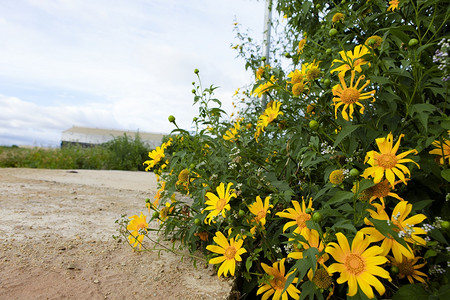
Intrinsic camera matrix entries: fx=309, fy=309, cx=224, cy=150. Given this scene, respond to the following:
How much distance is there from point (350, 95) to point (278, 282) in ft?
2.28

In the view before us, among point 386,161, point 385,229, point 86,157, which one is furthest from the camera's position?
point 86,157

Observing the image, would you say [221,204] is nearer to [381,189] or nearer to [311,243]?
[311,243]

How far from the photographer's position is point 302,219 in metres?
1.04

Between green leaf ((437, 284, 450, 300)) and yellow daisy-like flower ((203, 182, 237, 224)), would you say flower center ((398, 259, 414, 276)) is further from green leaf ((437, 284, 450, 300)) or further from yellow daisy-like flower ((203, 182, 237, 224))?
yellow daisy-like flower ((203, 182, 237, 224))

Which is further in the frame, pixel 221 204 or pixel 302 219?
pixel 221 204

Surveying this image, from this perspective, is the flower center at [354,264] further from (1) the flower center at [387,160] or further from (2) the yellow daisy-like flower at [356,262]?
(1) the flower center at [387,160]

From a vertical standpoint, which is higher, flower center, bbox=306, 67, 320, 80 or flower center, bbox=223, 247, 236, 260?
flower center, bbox=306, 67, 320, 80

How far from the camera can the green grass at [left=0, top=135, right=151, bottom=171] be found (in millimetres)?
6352

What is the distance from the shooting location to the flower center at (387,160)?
885mm

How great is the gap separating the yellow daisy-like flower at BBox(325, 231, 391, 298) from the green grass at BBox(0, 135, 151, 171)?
670 centimetres

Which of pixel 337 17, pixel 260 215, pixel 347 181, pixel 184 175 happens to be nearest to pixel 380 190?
pixel 347 181

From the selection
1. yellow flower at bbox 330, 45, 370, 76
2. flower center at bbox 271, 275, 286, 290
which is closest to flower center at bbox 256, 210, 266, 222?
flower center at bbox 271, 275, 286, 290

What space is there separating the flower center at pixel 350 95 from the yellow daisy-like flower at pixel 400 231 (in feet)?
1.07

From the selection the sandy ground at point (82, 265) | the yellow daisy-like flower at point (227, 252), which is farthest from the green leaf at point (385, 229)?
the sandy ground at point (82, 265)
